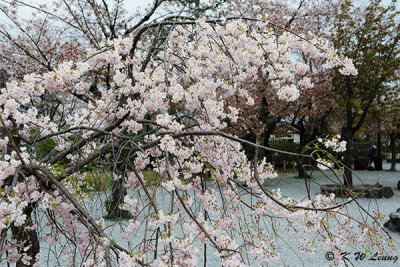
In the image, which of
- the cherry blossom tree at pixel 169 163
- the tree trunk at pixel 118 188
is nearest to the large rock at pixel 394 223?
the cherry blossom tree at pixel 169 163

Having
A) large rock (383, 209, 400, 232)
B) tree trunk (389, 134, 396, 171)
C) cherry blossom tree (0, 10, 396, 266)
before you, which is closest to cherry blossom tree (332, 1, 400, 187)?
large rock (383, 209, 400, 232)

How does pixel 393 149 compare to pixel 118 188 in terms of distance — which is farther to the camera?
pixel 393 149

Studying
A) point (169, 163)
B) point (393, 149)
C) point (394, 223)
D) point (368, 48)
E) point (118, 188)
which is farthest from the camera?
point (393, 149)

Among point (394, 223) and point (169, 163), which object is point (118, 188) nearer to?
point (169, 163)

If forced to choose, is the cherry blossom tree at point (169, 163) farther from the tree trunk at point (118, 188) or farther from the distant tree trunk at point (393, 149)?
the distant tree trunk at point (393, 149)

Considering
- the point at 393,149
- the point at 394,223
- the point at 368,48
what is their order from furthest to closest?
the point at 393,149 → the point at 368,48 → the point at 394,223

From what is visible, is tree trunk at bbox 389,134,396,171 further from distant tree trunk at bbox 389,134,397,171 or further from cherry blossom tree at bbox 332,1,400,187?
cherry blossom tree at bbox 332,1,400,187

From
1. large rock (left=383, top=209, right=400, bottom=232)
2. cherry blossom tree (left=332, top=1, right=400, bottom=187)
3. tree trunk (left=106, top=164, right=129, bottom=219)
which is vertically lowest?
large rock (left=383, top=209, right=400, bottom=232)

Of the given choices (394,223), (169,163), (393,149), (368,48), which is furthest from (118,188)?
(393,149)

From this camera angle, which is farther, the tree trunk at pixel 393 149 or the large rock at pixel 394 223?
the tree trunk at pixel 393 149

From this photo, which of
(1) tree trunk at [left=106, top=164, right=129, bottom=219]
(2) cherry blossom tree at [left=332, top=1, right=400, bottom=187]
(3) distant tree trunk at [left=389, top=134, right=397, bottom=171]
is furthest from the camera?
(3) distant tree trunk at [left=389, top=134, right=397, bottom=171]

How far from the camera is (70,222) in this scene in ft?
8.50

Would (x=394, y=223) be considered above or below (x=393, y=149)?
below

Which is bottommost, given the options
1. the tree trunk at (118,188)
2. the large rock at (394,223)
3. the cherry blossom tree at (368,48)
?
the large rock at (394,223)
